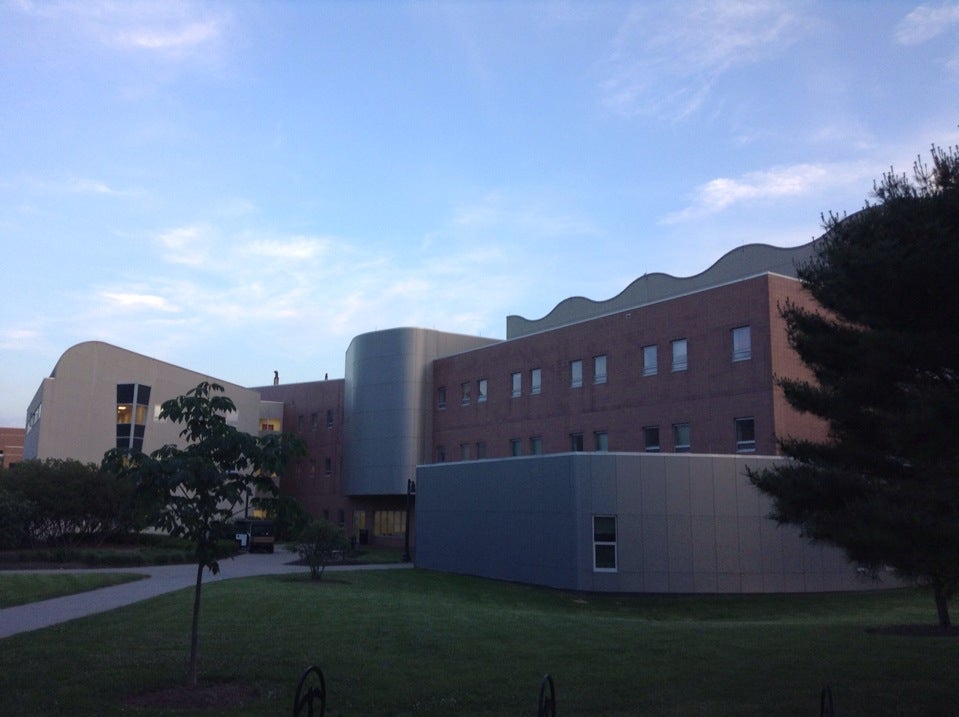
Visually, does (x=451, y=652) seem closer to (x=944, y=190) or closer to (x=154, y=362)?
(x=944, y=190)

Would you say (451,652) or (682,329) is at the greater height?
(682,329)

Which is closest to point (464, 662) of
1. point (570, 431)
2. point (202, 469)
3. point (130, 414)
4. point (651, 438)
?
point (202, 469)

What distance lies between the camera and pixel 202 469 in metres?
10.6

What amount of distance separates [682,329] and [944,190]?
89.9 feet

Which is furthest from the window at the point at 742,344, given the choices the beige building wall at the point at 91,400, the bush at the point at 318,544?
the beige building wall at the point at 91,400

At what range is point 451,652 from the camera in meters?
14.0

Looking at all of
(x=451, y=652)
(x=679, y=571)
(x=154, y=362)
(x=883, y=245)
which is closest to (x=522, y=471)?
(x=679, y=571)

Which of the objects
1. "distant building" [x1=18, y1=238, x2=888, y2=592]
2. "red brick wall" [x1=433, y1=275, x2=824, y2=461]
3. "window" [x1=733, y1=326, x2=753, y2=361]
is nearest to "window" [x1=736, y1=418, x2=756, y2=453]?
"distant building" [x1=18, y1=238, x2=888, y2=592]

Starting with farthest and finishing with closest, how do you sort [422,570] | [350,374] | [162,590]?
[350,374] → [422,570] → [162,590]

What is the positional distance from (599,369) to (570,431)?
3.83 metres

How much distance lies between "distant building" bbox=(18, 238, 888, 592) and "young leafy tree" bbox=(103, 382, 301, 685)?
88 cm

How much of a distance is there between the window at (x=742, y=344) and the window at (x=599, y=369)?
8.68 meters

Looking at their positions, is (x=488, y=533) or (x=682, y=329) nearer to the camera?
(x=488, y=533)

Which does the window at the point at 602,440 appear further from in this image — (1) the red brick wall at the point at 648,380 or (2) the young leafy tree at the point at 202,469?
(2) the young leafy tree at the point at 202,469
